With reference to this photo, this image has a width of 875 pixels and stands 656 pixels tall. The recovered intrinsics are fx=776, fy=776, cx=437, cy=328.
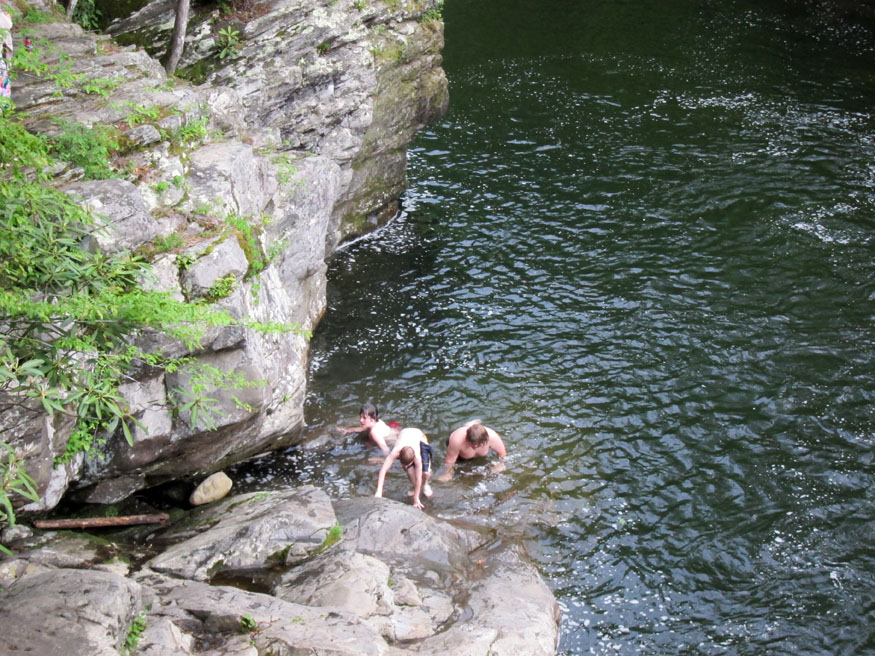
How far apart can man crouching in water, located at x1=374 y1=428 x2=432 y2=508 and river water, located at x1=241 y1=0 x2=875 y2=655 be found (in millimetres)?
486

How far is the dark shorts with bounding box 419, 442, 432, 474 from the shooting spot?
1320 cm

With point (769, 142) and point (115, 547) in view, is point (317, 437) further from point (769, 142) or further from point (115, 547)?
point (769, 142)

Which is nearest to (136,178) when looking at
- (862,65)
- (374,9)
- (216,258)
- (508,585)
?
(216,258)

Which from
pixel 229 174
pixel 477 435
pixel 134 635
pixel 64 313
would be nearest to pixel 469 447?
pixel 477 435

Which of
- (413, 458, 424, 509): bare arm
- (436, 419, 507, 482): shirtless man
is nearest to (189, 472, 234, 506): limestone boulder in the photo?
(413, 458, 424, 509): bare arm

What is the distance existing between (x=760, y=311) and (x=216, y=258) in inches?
483

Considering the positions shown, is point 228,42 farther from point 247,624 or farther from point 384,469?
point 247,624

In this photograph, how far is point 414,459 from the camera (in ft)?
43.3

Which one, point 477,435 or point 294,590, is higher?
point 294,590

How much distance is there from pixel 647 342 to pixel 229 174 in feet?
30.9

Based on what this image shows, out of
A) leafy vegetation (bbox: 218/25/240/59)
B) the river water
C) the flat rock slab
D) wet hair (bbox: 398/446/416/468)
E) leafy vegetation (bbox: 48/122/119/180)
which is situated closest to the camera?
the flat rock slab

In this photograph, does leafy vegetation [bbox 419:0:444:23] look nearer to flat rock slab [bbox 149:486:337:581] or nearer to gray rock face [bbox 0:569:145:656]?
flat rock slab [bbox 149:486:337:581]

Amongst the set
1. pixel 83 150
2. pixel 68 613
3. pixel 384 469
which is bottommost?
pixel 384 469

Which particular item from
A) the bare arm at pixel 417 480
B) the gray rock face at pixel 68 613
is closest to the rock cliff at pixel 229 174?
the gray rock face at pixel 68 613
